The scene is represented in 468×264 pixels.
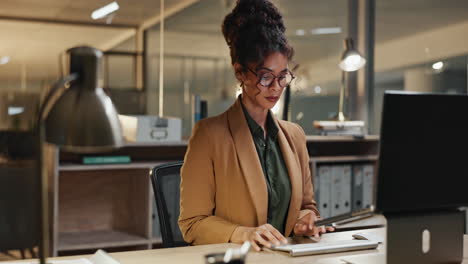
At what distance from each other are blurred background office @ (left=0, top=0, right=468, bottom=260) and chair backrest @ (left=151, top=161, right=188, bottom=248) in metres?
1.61

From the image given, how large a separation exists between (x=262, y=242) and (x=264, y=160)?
420 mm

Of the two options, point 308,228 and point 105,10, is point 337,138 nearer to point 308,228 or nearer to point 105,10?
point 105,10

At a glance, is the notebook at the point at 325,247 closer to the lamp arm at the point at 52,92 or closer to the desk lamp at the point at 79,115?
the desk lamp at the point at 79,115

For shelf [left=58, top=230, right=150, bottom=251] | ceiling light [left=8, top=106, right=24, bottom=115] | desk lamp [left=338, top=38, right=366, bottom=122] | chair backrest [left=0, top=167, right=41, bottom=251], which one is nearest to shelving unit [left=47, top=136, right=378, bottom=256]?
shelf [left=58, top=230, right=150, bottom=251]

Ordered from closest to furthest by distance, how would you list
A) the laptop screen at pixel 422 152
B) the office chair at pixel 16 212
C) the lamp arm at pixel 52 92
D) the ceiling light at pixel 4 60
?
1. the lamp arm at pixel 52 92
2. the laptop screen at pixel 422 152
3. the office chair at pixel 16 212
4. the ceiling light at pixel 4 60

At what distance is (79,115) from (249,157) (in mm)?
956

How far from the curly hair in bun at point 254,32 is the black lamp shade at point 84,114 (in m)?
0.95

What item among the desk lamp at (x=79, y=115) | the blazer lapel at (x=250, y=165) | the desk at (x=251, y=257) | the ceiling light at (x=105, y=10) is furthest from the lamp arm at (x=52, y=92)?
the ceiling light at (x=105, y=10)

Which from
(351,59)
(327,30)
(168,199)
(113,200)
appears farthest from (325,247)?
(327,30)

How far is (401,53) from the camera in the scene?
14.0ft

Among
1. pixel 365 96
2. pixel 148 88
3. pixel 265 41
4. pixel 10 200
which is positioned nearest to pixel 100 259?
pixel 265 41

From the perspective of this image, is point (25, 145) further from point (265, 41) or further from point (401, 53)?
point (401, 53)

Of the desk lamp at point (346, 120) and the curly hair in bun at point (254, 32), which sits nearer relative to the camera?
the curly hair in bun at point (254, 32)

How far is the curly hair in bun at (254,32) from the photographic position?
1888 mm
